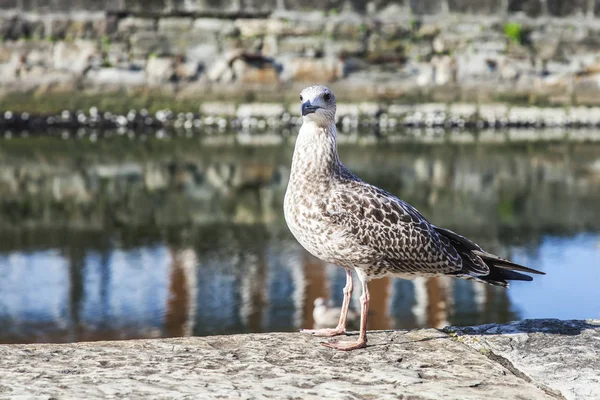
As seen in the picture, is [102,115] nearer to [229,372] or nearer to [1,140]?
[1,140]

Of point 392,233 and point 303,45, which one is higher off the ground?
point 303,45

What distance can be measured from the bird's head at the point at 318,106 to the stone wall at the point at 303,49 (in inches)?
738

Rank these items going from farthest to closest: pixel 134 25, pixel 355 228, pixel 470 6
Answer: pixel 470 6
pixel 134 25
pixel 355 228

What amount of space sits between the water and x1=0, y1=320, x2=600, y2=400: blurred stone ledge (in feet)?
13.8

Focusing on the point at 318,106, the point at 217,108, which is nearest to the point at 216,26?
the point at 217,108

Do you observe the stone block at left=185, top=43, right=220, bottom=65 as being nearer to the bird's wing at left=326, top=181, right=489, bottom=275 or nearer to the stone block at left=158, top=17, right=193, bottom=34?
the stone block at left=158, top=17, right=193, bottom=34

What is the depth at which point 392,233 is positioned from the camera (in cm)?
548

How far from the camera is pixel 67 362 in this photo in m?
4.66

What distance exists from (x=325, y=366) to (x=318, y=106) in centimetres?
147

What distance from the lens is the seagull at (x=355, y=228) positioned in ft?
17.8

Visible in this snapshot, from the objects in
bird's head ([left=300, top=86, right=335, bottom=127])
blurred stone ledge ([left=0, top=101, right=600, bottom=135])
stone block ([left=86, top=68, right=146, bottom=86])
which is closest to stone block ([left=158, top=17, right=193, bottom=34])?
stone block ([left=86, top=68, right=146, bottom=86])

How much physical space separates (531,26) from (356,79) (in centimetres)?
533

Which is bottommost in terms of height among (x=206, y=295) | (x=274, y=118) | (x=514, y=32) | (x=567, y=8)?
(x=206, y=295)

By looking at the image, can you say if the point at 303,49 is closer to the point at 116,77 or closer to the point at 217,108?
the point at 217,108
